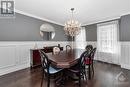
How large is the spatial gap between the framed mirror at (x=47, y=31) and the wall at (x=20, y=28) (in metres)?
0.16

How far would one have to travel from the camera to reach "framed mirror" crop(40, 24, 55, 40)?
5.02m

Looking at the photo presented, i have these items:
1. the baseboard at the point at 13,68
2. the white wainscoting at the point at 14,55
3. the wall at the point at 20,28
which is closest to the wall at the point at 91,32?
the wall at the point at 20,28

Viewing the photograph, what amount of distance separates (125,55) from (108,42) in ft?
3.51

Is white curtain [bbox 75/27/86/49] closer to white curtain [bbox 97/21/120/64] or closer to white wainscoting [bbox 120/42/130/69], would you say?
white curtain [bbox 97/21/120/64]

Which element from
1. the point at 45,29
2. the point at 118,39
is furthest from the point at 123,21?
the point at 45,29

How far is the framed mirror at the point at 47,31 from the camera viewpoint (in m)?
5.02

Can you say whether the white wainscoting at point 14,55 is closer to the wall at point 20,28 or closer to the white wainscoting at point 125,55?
the wall at point 20,28

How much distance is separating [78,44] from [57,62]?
4903 mm


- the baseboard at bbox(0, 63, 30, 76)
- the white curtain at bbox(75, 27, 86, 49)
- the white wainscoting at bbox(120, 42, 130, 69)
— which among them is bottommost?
the baseboard at bbox(0, 63, 30, 76)

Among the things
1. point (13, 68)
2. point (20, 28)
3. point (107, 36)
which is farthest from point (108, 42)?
point (13, 68)

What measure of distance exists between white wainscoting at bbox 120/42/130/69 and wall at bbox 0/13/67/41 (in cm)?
354

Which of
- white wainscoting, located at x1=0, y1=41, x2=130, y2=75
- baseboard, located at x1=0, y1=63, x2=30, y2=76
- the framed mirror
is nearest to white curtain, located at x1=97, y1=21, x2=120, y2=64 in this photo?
white wainscoting, located at x1=0, y1=41, x2=130, y2=75

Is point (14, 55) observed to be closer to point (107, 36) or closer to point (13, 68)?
point (13, 68)

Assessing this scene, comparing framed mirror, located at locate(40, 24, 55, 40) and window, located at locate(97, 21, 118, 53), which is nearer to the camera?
window, located at locate(97, 21, 118, 53)
